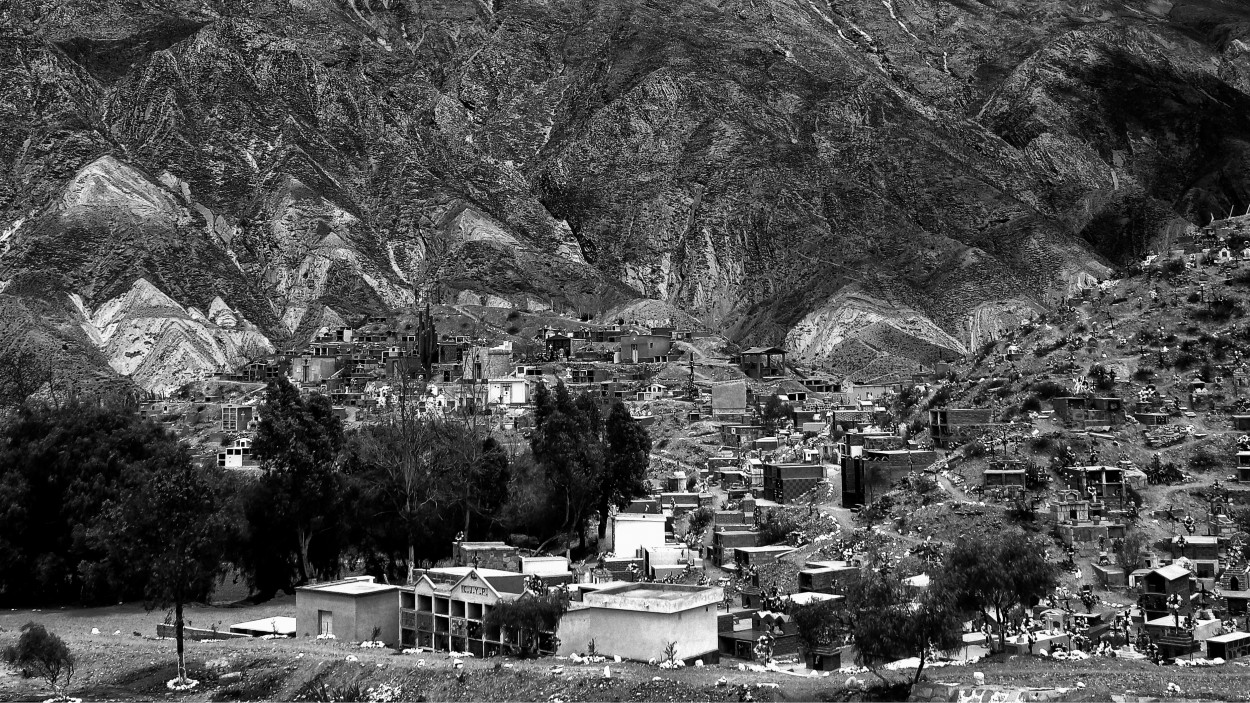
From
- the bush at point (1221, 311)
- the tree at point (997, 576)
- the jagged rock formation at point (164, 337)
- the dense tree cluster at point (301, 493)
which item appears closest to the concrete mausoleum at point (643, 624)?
the tree at point (997, 576)

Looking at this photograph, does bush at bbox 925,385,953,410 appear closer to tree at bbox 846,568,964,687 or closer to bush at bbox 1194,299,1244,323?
bush at bbox 1194,299,1244,323

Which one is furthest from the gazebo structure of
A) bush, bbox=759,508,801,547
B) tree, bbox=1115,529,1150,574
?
tree, bbox=1115,529,1150,574

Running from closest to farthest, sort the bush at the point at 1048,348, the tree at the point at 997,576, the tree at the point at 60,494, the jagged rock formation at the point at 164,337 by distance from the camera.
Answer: the tree at the point at 997,576 < the tree at the point at 60,494 < the bush at the point at 1048,348 < the jagged rock formation at the point at 164,337

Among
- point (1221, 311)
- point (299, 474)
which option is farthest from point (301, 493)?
point (1221, 311)

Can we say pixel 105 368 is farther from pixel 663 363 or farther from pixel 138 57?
pixel 138 57

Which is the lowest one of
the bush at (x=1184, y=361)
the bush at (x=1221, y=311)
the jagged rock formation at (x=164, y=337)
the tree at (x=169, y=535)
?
the tree at (x=169, y=535)

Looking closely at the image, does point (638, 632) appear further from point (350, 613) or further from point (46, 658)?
point (46, 658)

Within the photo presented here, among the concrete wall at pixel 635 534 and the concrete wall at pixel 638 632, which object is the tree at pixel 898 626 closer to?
the concrete wall at pixel 638 632
